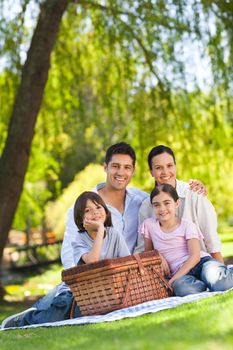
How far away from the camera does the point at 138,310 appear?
5.23 metres

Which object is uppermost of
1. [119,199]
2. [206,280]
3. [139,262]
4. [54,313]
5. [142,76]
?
[142,76]

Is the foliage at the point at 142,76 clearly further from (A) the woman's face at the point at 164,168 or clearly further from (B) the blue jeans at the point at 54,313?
(B) the blue jeans at the point at 54,313

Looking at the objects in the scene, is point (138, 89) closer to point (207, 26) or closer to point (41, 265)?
point (207, 26)

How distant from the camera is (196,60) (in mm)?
11109

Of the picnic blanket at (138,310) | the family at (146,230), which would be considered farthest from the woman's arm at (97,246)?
the picnic blanket at (138,310)

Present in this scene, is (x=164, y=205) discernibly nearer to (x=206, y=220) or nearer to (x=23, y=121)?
(x=206, y=220)

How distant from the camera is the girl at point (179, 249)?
5.62 meters

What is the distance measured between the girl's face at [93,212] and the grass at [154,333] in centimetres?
81

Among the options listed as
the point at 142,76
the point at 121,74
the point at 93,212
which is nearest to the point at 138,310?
the point at 93,212

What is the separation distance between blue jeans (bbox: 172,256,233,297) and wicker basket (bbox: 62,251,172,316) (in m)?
0.17

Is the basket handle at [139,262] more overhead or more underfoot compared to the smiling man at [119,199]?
more underfoot

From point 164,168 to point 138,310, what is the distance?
1303mm

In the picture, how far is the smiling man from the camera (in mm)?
6117

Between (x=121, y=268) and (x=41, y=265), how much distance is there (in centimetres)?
1548
